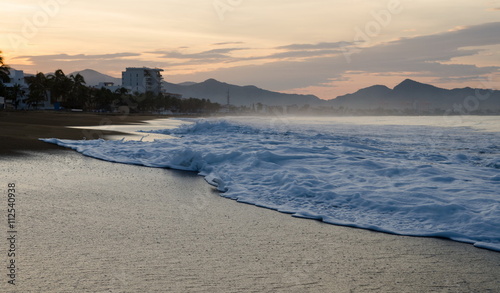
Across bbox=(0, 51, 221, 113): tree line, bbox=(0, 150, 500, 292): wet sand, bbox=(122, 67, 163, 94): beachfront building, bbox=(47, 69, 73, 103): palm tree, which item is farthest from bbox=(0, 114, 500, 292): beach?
bbox=(122, 67, 163, 94): beachfront building

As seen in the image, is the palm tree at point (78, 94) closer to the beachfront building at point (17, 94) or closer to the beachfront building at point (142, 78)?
the beachfront building at point (17, 94)

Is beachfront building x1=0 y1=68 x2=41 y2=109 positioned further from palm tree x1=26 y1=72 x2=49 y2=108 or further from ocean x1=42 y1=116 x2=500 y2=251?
ocean x1=42 y1=116 x2=500 y2=251

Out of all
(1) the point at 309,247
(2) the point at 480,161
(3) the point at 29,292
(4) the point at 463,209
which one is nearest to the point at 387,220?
(4) the point at 463,209

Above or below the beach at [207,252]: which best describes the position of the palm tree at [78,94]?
above

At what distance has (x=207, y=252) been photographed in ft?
16.3

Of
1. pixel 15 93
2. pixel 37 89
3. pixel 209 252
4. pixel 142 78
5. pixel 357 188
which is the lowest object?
pixel 209 252

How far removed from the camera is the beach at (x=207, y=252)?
407 centimetres

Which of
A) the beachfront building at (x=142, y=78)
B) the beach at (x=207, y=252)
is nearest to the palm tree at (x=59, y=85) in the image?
the beachfront building at (x=142, y=78)

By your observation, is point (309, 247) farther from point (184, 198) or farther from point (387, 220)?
point (184, 198)

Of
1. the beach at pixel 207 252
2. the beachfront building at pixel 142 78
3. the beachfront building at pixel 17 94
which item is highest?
the beachfront building at pixel 142 78

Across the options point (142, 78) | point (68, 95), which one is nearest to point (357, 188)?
point (68, 95)

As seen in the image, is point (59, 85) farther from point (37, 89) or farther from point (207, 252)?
point (207, 252)

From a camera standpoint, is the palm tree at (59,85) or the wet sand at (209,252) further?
the palm tree at (59,85)

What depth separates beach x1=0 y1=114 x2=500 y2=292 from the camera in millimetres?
4070
